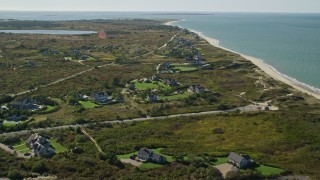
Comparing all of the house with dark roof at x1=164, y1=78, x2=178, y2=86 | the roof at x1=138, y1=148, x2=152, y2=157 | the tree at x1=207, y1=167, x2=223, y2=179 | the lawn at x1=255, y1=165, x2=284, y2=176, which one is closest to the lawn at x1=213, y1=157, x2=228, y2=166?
the tree at x1=207, y1=167, x2=223, y2=179

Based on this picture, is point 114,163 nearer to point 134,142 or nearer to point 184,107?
point 134,142

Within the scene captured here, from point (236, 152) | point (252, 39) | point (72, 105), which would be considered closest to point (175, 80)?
point (72, 105)

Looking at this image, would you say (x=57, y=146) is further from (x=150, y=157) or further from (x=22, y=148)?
(x=150, y=157)

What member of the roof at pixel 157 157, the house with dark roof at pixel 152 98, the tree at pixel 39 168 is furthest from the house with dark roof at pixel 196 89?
the tree at pixel 39 168

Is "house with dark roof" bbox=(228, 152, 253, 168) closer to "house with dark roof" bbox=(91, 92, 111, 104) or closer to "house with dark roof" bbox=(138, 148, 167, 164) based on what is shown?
"house with dark roof" bbox=(138, 148, 167, 164)

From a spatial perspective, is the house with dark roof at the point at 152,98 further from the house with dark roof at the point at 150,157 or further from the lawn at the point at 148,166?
the lawn at the point at 148,166
